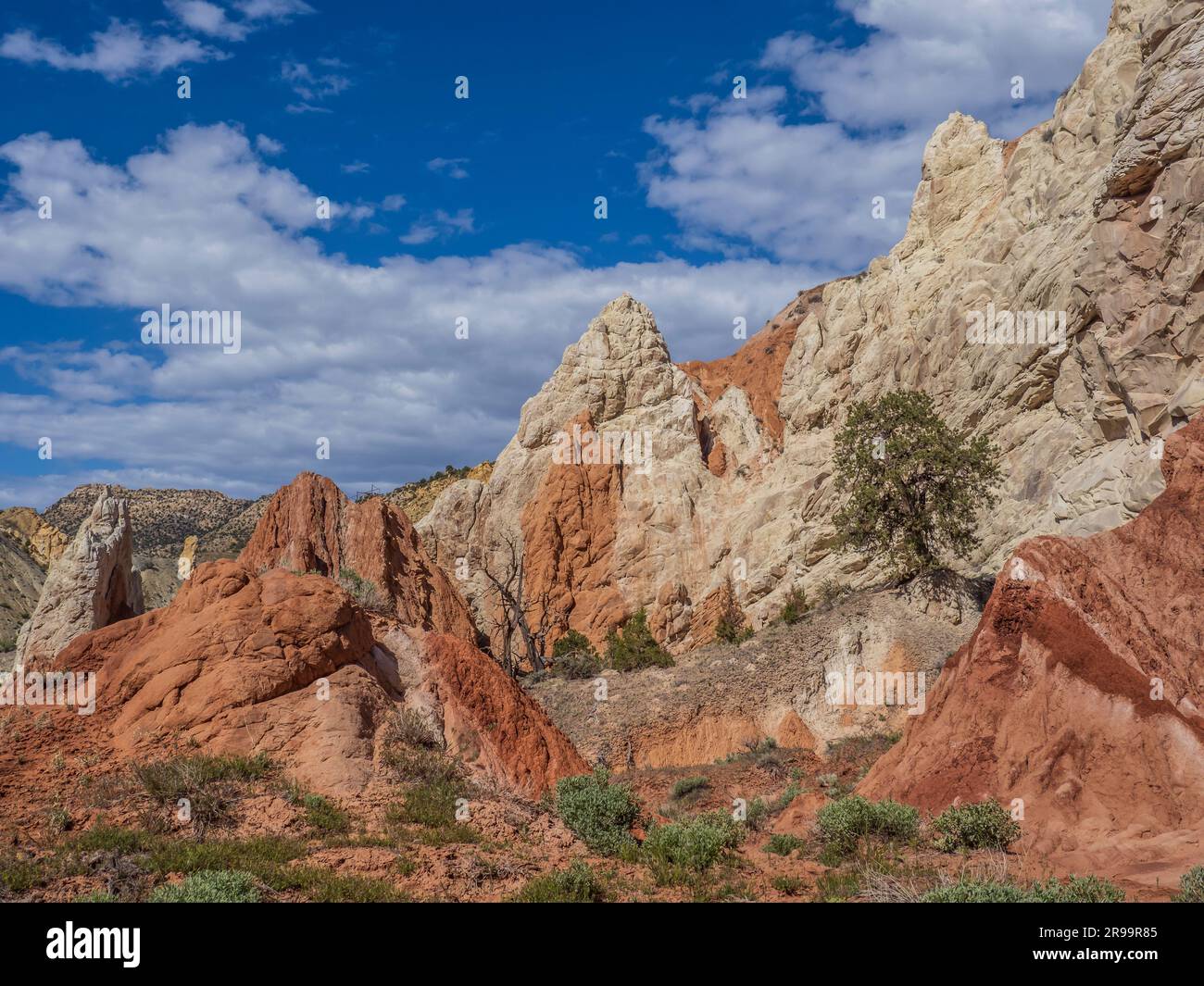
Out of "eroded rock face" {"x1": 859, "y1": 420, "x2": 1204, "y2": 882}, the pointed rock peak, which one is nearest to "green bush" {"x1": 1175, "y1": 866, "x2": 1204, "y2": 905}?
"eroded rock face" {"x1": 859, "y1": 420, "x2": 1204, "y2": 882}

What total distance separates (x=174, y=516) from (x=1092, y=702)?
3411 inches

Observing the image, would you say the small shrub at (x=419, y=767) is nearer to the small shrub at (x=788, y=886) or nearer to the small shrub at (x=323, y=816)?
the small shrub at (x=323, y=816)

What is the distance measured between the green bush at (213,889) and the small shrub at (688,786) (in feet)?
41.5

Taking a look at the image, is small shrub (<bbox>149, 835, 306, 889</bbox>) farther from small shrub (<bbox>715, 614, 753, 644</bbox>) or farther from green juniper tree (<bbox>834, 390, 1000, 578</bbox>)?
small shrub (<bbox>715, 614, 753, 644</bbox>)

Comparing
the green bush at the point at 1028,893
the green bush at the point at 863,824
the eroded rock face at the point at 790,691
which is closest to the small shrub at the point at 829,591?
the eroded rock face at the point at 790,691

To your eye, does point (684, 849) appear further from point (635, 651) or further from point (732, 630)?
point (732, 630)

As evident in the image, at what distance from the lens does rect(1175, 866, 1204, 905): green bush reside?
8.16m

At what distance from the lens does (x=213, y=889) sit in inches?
299

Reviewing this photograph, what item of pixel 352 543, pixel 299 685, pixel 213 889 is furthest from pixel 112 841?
pixel 352 543

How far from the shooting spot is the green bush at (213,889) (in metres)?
7.48

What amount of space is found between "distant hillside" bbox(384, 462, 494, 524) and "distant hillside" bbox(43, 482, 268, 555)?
13492 mm

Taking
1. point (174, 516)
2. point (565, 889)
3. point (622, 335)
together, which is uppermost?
point (622, 335)

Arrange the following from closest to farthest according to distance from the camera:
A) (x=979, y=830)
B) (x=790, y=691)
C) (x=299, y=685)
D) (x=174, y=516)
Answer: (x=979, y=830)
(x=299, y=685)
(x=790, y=691)
(x=174, y=516)

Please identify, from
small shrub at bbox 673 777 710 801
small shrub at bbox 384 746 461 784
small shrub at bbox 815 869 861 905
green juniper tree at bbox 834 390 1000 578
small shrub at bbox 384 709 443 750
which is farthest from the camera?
green juniper tree at bbox 834 390 1000 578
